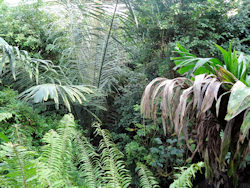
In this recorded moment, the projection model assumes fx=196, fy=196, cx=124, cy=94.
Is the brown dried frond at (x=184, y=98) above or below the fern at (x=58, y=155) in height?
above

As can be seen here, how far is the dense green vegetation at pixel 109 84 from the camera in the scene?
167cm

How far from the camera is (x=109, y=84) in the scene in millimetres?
2998

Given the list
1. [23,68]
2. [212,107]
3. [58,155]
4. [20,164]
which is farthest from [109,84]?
[20,164]

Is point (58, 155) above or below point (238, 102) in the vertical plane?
below

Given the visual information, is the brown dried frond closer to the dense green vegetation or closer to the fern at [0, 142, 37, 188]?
the dense green vegetation

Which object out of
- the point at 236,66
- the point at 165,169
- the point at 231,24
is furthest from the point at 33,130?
the point at 231,24

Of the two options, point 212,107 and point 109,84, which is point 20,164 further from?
point 109,84

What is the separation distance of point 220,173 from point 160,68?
1.91 m

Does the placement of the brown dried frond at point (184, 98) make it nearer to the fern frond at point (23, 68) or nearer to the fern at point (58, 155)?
the fern at point (58, 155)

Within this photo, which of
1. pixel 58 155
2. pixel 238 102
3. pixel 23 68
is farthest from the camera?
pixel 23 68

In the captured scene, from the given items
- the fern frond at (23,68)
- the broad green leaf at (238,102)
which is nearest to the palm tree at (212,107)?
the broad green leaf at (238,102)

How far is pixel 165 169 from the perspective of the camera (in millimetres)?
2438

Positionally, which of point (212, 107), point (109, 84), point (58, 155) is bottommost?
point (58, 155)

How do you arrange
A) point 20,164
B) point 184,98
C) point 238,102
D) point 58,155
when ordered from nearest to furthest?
1. point 20,164
2. point 238,102
3. point 184,98
4. point 58,155
